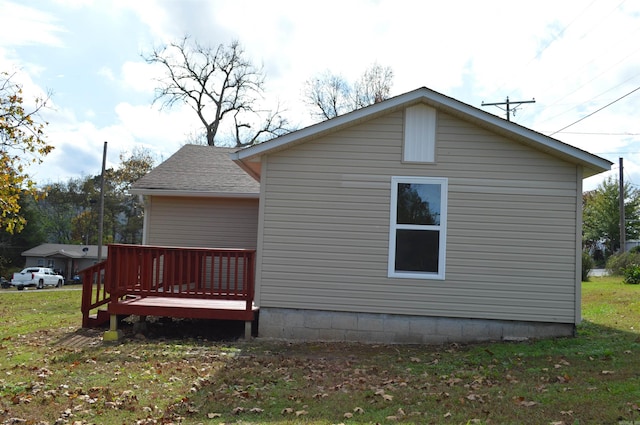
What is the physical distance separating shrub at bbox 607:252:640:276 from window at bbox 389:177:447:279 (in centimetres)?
1856

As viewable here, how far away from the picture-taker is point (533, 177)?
9422 millimetres

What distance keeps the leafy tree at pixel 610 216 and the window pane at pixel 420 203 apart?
35.4 meters

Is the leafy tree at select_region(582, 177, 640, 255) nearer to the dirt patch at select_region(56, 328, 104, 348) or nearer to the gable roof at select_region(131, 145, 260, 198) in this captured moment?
the gable roof at select_region(131, 145, 260, 198)

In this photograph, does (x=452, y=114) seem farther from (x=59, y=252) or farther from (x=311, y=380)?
Result: (x=59, y=252)

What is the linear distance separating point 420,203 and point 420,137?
1132mm

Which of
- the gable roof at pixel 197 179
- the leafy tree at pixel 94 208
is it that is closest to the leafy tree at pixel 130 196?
the leafy tree at pixel 94 208

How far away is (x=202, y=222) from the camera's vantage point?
518 inches

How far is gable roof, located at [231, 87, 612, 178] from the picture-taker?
29.8 feet

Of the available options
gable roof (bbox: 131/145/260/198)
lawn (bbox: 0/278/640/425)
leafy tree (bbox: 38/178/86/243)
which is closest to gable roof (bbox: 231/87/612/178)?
lawn (bbox: 0/278/640/425)

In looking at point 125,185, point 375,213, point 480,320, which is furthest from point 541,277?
point 125,185

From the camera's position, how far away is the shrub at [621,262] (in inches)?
971

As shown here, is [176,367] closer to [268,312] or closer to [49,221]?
[268,312]

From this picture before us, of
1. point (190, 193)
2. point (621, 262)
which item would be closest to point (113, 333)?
point (190, 193)

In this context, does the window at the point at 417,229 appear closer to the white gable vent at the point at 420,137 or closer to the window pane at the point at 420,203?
the window pane at the point at 420,203
